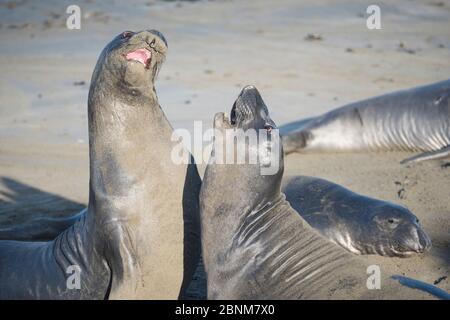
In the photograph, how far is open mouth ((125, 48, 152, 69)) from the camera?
4.18 m

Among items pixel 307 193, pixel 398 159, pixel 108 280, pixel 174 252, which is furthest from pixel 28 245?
pixel 398 159

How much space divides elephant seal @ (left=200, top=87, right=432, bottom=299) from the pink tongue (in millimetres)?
557

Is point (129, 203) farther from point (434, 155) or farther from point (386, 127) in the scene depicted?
point (386, 127)

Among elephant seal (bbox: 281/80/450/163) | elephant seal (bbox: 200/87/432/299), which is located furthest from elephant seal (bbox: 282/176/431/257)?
elephant seal (bbox: 281/80/450/163)

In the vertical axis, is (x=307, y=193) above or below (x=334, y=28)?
below

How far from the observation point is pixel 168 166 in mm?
4297

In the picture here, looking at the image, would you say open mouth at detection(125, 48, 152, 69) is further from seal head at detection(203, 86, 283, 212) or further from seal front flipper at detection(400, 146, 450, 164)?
seal front flipper at detection(400, 146, 450, 164)

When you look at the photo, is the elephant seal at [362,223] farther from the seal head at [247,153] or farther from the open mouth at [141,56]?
the open mouth at [141,56]

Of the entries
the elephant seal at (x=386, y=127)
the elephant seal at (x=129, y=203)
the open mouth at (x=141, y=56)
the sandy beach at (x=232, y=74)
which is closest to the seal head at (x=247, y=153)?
the elephant seal at (x=129, y=203)

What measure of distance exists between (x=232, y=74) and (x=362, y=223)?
642 cm

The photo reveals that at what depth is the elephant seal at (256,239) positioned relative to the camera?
4.03 meters

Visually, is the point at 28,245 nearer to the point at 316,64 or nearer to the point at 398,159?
the point at 398,159

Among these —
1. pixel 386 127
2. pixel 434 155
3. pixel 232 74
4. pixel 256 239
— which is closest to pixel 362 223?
pixel 256 239
